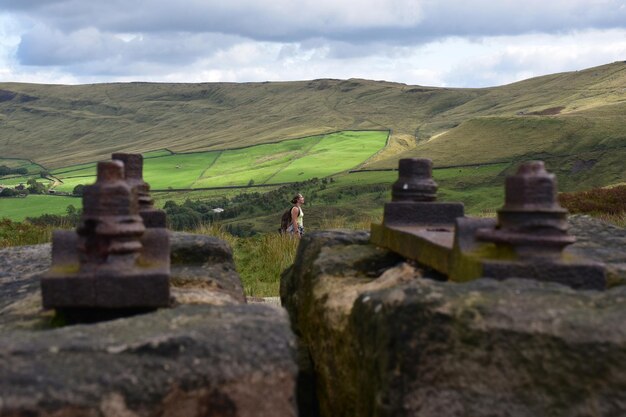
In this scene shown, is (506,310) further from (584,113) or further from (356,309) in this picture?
(584,113)

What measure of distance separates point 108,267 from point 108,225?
0.16 metres

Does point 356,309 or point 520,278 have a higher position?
point 520,278

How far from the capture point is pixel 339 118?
137m

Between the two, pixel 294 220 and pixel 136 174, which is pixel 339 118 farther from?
pixel 136 174

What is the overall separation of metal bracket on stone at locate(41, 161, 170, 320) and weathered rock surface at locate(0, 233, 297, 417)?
221mm

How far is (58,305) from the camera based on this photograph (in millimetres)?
2598

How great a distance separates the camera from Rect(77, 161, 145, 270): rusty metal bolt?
2582 millimetres

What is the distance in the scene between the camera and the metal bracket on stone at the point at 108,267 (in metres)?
2.53

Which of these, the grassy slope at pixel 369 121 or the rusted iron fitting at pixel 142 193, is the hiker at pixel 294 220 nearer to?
the rusted iron fitting at pixel 142 193

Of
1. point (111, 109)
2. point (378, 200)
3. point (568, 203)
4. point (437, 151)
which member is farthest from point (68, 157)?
point (568, 203)

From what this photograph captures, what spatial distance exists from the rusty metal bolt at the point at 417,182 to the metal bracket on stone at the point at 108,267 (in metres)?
1.65

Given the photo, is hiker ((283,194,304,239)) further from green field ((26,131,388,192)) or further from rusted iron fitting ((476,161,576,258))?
green field ((26,131,388,192))

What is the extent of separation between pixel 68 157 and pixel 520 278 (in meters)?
Result: 132

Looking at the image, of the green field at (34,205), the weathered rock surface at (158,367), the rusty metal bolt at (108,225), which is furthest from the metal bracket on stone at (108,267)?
the green field at (34,205)
